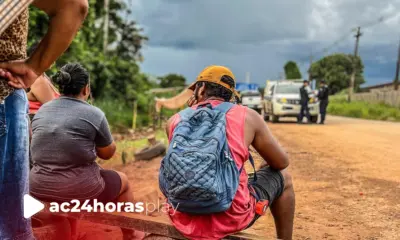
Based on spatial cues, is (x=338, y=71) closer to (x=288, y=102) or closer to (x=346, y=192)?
(x=288, y=102)

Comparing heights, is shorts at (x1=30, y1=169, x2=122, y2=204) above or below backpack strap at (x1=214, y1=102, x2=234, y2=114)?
below

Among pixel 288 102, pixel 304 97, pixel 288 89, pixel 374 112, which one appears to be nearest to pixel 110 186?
pixel 304 97

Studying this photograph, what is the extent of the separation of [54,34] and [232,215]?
1468 millimetres

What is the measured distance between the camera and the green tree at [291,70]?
235 feet

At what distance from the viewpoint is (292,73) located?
71.9 m

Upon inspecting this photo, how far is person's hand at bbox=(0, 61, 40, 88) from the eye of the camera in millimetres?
1819

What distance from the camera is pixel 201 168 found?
8.30 feet

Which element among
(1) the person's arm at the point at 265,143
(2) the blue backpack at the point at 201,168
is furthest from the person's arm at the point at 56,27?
(1) the person's arm at the point at 265,143

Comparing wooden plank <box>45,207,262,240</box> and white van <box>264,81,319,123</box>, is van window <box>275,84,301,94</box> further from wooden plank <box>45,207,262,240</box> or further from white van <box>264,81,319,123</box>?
Result: wooden plank <box>45,207,262,240</box>

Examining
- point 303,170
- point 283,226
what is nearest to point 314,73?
point 303,170

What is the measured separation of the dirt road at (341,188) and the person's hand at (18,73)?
1787mm

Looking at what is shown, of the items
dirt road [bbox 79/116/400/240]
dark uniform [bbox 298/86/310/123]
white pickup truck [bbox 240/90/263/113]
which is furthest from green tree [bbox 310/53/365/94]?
dirt road [bbox 79/116/400/240]

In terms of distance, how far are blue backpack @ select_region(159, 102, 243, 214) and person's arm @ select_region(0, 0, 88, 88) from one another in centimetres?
95

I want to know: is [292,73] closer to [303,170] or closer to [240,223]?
[303,170]
